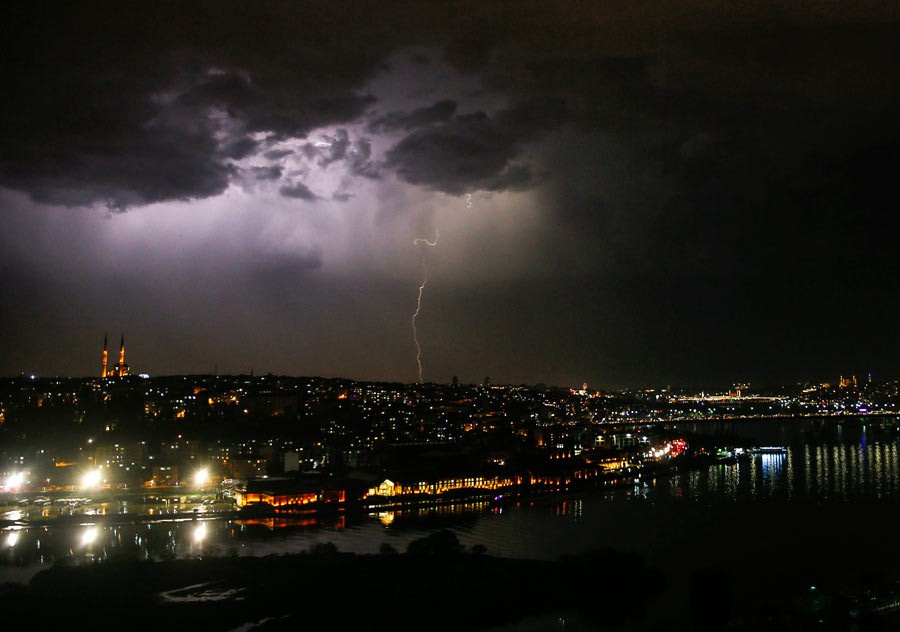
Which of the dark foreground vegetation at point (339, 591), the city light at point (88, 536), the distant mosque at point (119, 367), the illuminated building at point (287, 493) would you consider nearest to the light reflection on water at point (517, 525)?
the city light at point (88, 536)

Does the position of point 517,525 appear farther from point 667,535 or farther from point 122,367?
point 122,367

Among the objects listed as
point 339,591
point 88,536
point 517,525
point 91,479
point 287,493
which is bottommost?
point 517,525

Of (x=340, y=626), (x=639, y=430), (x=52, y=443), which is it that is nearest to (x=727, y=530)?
(x=340, y=626)

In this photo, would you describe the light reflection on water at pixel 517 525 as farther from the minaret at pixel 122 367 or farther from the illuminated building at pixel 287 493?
the minaret at pixel 122 367

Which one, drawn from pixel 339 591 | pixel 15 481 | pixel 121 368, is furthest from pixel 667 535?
pixel 121 368

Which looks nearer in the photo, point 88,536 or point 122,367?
point 88,536

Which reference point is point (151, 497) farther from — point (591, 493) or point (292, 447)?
point (591, 493)

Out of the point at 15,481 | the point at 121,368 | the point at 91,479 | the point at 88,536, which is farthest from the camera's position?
the point at 121,368
